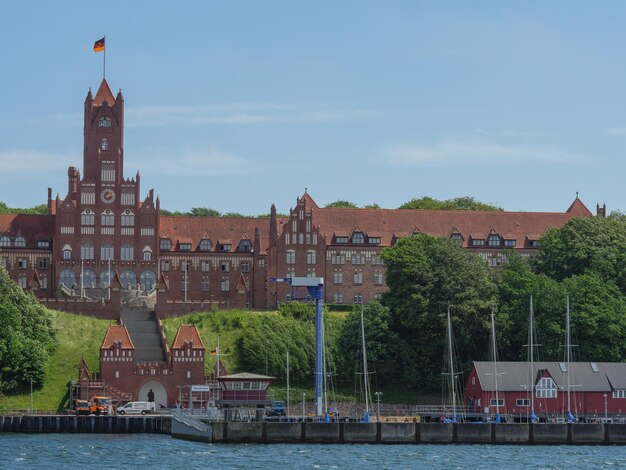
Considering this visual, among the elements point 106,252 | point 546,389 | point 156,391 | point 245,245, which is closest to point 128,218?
point 106,252

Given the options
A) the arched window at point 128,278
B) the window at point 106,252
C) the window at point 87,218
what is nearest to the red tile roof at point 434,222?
the arched window at point 128,278

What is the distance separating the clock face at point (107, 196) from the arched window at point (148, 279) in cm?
811

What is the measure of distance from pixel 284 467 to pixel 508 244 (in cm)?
8752

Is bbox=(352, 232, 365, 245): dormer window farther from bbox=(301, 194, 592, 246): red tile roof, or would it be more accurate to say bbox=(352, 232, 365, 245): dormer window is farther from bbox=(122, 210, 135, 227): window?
bbox=(122, 210, 135, 227): window

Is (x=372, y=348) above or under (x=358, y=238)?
under

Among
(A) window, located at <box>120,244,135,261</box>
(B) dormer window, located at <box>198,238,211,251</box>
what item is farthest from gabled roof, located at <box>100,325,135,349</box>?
(B) dormer window, located at <box>198,238,211,251</box>

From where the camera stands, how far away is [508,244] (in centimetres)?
19288

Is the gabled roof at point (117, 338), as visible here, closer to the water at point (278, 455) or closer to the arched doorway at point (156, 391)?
the arched doorway at point (156, 391)

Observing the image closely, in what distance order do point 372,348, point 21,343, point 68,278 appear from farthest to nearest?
point 68,278 → point 372,348 → point 21,343

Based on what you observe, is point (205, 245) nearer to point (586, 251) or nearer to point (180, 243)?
point (180, 243)

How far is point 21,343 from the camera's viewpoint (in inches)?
5856

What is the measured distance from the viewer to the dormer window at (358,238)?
624 ft

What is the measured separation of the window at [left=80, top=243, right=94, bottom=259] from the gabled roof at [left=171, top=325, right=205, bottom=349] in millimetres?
30144

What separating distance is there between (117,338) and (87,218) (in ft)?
110
